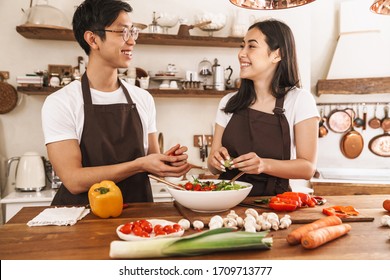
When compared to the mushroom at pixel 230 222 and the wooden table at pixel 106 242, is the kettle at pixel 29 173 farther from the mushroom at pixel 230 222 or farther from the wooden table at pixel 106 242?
the mushroom at pixel 230 222

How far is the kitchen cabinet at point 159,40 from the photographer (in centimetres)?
365

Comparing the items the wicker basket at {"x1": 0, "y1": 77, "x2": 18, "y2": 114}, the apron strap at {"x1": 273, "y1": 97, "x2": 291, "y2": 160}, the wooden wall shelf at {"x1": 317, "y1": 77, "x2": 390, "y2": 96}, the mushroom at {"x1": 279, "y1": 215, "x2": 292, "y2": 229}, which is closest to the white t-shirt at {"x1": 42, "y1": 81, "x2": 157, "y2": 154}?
the apron strap at {"x1": 273, "y1": 97, "x2": 291, "y2": 160}

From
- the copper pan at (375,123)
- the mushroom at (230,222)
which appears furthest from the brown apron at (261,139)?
the copper pan at (375,123)

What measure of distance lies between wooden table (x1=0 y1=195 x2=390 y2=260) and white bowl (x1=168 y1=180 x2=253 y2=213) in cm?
8

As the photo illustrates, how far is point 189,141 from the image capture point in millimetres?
4324

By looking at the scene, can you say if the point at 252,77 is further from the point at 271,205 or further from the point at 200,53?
the point at 200,53

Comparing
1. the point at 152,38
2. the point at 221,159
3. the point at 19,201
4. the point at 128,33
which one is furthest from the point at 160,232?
the point at 152,38

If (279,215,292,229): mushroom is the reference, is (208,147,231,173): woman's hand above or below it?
above

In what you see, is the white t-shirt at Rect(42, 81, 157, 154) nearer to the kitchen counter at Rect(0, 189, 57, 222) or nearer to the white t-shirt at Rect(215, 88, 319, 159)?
the white t-shirt at Rect(215, 88, 319, 159)

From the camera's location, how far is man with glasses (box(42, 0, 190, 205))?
1985 mm

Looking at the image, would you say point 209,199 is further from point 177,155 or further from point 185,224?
point 177,155

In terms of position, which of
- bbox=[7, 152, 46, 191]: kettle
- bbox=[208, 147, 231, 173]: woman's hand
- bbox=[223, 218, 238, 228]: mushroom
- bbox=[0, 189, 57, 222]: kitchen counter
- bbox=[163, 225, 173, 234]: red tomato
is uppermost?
bbox=[208, 147, 231, 173]: woman's hand

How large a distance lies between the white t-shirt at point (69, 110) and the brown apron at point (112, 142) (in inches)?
1.4
